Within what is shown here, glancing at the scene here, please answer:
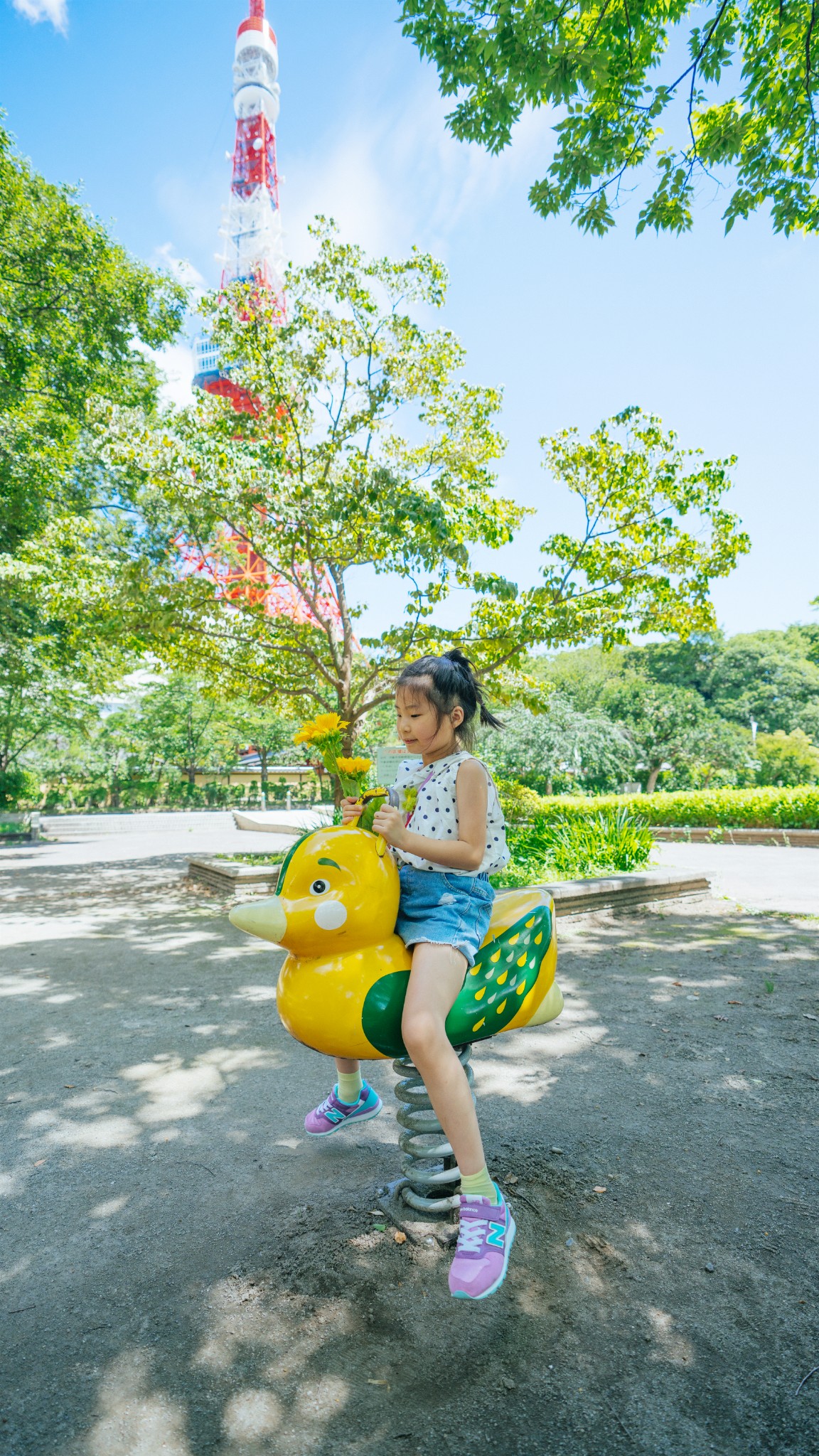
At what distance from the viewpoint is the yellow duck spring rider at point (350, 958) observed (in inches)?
81.4

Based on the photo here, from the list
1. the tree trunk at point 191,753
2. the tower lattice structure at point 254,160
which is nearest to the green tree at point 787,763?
the tree trunk at point 191,753

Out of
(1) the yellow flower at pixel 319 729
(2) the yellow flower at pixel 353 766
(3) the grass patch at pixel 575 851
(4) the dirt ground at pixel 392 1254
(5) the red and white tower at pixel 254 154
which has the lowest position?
(4) the dirt ground at pixel 392 1254

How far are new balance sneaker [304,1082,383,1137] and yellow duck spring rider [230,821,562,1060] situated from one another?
740mm

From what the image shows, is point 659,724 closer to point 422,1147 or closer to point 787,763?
point 787,763

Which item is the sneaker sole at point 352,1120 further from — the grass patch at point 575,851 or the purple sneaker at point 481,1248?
the grass patch at point 575,851

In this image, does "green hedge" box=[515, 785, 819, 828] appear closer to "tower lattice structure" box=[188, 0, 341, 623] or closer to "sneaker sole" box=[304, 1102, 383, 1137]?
"sneaker sole" box=[304, 1102, 383, 1137]

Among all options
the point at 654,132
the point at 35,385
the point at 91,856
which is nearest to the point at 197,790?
the point at 91,856

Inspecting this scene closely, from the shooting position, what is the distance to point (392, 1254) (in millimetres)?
2193

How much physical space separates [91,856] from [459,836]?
15.0 metres

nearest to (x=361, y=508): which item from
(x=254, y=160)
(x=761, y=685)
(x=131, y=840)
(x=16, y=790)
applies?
(x=131, y=840)

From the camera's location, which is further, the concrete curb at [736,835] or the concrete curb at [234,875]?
the concrete curb at [736,835]

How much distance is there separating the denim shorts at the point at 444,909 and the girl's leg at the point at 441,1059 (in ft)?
0.34

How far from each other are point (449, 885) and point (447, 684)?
2.01 ft

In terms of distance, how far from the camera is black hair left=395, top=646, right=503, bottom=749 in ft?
7.60
